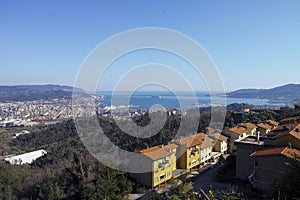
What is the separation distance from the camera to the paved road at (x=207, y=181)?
7864 mm

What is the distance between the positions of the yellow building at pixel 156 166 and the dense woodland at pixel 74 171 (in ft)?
1.45

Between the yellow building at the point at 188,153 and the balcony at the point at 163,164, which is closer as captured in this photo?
the balcony at the point at 163,164

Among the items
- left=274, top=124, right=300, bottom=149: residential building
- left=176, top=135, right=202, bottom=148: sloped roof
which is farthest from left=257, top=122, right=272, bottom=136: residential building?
left=274, top=124, right=300, bottom=149: residential building

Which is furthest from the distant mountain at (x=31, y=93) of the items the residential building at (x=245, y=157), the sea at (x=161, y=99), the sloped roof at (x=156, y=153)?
the residential building at (x=245, y=157)

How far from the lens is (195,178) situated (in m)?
9.37

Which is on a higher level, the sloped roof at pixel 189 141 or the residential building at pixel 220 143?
the sloped roof at pixel 189 141

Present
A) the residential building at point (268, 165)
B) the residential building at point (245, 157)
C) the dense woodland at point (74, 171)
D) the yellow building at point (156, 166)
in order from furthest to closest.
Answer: the yellow building at point (156, 166), the dense woodland at point (74, 171), the residential building at point (245, 157), the residential building at point (268, 165)

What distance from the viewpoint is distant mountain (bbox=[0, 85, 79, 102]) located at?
5572cm

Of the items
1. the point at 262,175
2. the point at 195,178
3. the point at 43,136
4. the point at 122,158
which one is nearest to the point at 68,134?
the point at 43,136

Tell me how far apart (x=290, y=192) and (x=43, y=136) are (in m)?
24.7

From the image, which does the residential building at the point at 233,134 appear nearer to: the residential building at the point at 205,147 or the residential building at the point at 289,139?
the residential building at the point at 205,147

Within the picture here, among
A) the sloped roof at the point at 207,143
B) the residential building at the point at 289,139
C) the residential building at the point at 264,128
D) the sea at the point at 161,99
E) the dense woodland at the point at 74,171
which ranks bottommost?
the dense woodland at the point at 74,171

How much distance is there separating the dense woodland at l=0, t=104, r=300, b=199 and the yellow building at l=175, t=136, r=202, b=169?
2.46 m

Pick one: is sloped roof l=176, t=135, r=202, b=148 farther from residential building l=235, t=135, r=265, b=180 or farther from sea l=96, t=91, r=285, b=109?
residential building l=235, t=135, r=265, b=180
